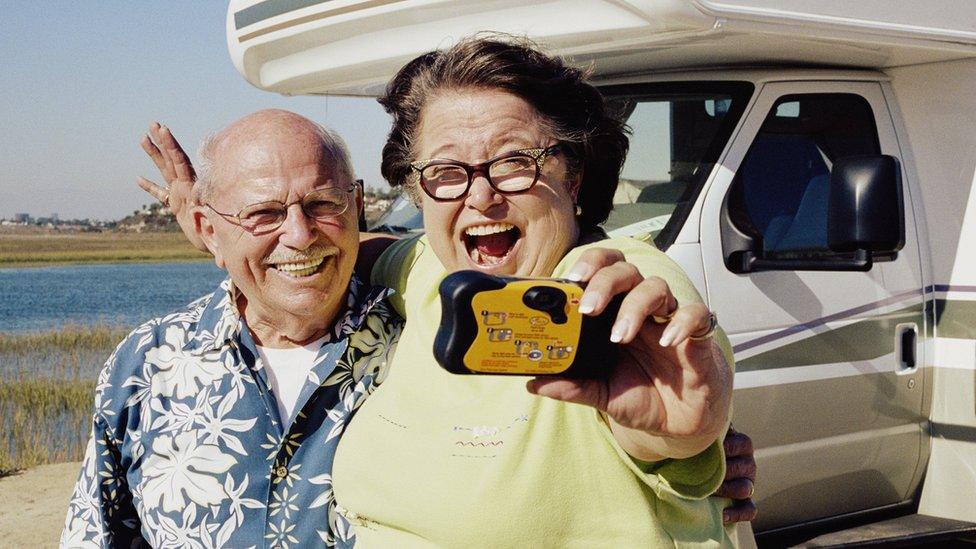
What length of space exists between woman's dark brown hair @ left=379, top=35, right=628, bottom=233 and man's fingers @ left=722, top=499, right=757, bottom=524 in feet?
2.26

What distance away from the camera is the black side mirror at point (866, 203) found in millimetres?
3479

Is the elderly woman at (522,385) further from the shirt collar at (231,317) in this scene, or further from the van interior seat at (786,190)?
the van interior seat at (786,190)

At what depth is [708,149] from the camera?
369cm

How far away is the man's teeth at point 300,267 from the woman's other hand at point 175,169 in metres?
0.38

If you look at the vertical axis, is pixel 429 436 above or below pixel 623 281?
below

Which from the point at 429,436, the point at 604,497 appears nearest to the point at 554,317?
the point at 604,497

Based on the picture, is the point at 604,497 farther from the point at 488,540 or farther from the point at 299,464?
the point at 299,464

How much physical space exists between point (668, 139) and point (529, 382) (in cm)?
234

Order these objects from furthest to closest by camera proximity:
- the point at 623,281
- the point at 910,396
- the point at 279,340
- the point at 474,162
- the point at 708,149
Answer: the point at 910,396, the point at 708,149, the point at 279,340, the point at 474,162, the point at 623,281

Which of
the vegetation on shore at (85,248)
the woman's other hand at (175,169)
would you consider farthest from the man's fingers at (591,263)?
the vegetation on shore at (85,248)

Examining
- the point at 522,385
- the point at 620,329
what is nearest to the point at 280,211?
the point at 522,385

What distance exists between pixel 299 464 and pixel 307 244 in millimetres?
498

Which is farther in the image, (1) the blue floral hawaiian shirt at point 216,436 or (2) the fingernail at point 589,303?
(1) the blue floral hawaiian shirt at point 216,436

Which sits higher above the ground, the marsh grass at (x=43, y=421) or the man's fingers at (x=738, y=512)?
the man's fingers at (x=738, y=512)
